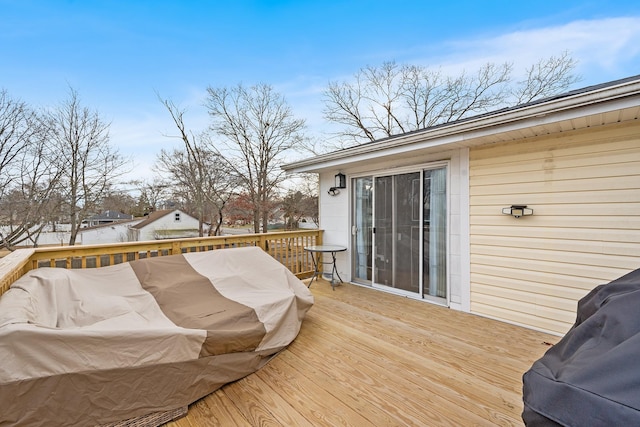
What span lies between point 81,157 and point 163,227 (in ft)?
28.0

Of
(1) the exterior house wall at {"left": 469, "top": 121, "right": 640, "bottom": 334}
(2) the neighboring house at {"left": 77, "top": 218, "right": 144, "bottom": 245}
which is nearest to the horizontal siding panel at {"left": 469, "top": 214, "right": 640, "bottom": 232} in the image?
(1) the exterior house wall at {"left": 469, "top": 121, "right": 640, "bottom": 334}

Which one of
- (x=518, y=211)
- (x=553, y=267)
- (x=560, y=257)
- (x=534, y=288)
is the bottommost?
(x=534, y=288)

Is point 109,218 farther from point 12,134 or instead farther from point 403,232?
point 403,232

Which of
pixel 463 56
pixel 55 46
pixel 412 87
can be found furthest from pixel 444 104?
pixel 55 46

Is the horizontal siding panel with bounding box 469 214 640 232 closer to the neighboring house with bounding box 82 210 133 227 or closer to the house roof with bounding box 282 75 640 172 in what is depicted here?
the house roof with bounding box 282 75 640 172

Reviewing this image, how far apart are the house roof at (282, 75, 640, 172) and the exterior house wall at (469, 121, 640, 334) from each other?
0.23 metres

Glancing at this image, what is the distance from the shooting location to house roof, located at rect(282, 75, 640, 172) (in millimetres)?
2254

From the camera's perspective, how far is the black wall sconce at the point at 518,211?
10.2ft

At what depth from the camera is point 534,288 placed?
3.12 m

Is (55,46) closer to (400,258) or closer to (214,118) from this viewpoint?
(214,118)

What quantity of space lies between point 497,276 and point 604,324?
2.75 meters

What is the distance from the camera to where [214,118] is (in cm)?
1057

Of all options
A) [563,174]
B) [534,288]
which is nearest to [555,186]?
[563,174]

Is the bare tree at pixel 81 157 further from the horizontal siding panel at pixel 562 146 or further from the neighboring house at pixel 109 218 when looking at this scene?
the horizontal siding panel at pixel 562 146
